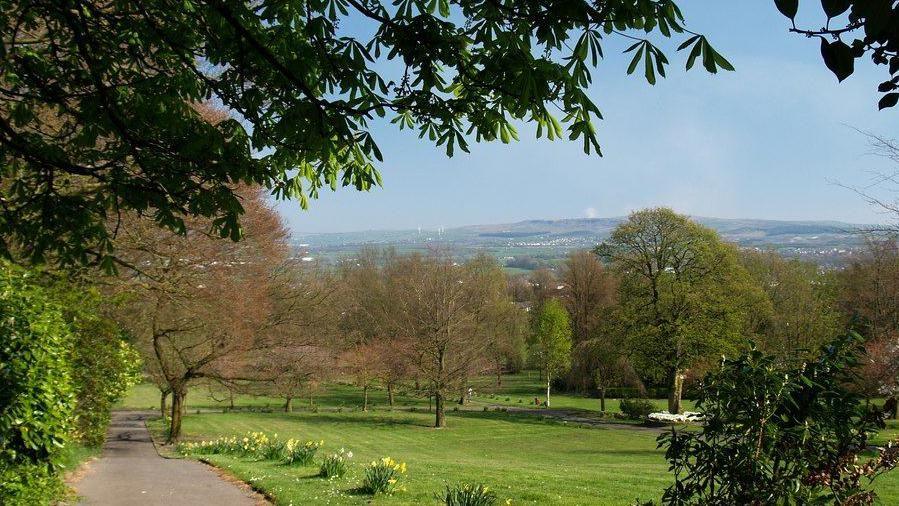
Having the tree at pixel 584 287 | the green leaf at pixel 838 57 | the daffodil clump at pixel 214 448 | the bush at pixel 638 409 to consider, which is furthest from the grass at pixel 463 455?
the tree at pixel 584 287

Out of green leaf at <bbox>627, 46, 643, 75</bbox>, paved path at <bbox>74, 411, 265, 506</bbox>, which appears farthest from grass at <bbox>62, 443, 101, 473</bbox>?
green leaf at <bbox>627, 46, 643, 75</bbox>

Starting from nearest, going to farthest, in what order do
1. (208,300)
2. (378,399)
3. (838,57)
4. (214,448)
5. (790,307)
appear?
(838,57) → (208,300) → (214,448) → (790,307) → (378,399)

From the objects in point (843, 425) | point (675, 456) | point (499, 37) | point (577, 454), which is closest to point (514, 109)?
point (499, 37)

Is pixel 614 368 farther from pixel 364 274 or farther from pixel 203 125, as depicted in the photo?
pixel 203 125

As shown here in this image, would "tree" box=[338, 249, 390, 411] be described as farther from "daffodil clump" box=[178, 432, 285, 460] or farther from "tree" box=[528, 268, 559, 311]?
"daffodil clump" box=[178, 432, 285, 460]

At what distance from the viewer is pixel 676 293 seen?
34.0 metres

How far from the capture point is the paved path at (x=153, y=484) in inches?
392

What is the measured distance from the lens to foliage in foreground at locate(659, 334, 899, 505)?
12.3 ft

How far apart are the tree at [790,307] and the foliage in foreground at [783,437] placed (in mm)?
32023

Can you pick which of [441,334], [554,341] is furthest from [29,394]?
[554,341]

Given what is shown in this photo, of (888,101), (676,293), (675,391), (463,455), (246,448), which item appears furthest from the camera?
(675,391)

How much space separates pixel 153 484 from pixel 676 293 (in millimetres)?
27853

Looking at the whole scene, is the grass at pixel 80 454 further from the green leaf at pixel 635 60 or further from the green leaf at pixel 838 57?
the green leaf at pixel 838 57

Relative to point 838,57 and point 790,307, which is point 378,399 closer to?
point 790,307
